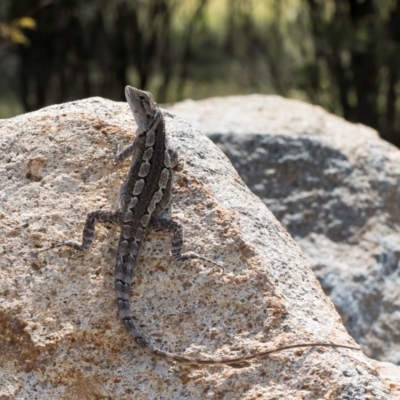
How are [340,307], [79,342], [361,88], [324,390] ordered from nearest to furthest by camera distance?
[324,390] < [79,342] < [340,307] < [361,88]

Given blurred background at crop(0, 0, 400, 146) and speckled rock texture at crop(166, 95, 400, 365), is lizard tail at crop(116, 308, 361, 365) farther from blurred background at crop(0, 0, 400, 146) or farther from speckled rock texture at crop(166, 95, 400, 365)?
blurred background at crop(0, 0, 400, 146)

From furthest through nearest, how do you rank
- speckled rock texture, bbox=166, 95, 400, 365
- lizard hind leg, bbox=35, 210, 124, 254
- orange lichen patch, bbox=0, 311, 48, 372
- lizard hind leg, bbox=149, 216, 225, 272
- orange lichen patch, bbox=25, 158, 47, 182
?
speckled rock texture, bbox=166, 95, 400, 365 → orange lichen patch, bbox=25, 158, 47, 182 → lizard hind leg, bbox=35, 210, 124, 254 → lizard hind leg, bbox=149, 216, 225, 272 → orange lichen patch, bbox=0, 311, 48, 372

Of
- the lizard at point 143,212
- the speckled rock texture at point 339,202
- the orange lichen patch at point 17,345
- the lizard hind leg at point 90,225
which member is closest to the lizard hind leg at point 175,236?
the lizard at point 143,212

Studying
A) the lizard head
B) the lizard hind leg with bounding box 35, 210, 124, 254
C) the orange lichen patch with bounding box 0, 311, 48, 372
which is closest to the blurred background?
the lizard head

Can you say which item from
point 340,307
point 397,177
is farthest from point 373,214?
point 340,307

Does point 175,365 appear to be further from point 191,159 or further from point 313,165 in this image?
point 313,165

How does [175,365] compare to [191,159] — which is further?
[191,159]

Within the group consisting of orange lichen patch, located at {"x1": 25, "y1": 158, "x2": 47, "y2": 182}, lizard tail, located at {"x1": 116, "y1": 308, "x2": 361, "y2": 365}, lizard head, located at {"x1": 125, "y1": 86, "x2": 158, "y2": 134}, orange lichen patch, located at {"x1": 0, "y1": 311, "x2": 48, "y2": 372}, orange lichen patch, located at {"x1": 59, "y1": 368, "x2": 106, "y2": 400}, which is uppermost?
lizard head, located at {"x1": 125, "y1": 86, "x2": 158, "y2": 134}
